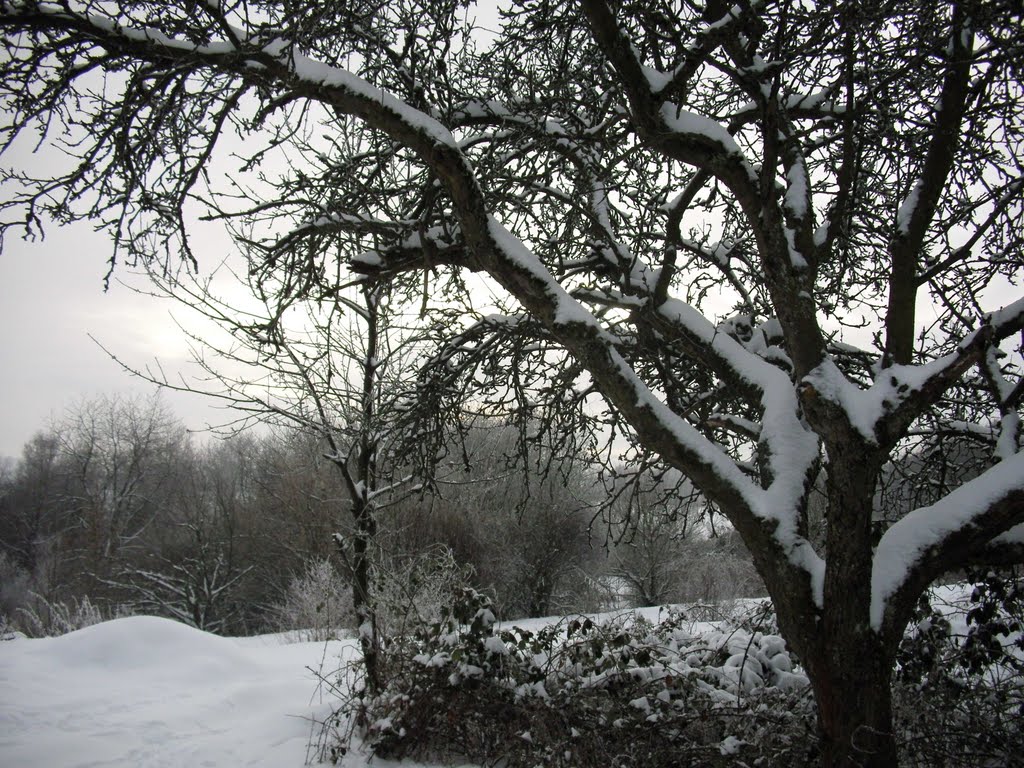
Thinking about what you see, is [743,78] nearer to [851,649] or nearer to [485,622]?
[851,649]

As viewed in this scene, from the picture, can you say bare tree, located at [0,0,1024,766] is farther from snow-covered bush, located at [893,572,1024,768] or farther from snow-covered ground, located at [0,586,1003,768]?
snow-covered ground, located at [0,586,1003,768]

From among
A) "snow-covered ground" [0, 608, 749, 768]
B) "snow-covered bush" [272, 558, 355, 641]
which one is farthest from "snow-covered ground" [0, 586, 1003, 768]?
"snow-covered bush" [272, 558, 355, 641]

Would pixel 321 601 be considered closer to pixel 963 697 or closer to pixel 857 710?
pixel 963 697

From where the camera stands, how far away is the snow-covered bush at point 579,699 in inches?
164

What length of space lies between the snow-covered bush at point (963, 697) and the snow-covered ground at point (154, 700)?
13.5ft

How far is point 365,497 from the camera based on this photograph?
6.62m

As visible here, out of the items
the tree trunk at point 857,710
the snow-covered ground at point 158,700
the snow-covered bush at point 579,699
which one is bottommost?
the snow-covered ground at point 158,700

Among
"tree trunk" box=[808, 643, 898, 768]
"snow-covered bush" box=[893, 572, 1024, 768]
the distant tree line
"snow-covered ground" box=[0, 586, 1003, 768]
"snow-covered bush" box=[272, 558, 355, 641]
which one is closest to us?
"tree trunk" box=[808, 643, 898, 768]

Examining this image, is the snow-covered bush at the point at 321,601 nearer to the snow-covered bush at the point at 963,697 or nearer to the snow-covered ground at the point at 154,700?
the snow-covered ground at the point at 154,700

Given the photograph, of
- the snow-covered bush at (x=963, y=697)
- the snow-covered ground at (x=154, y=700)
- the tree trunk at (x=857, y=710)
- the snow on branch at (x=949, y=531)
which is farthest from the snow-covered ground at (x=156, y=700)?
the snow on branch at (x=949, y=531)

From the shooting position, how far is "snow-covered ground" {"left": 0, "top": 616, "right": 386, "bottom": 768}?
5363 millimetres

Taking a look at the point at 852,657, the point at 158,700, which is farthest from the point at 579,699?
the point at 158,700

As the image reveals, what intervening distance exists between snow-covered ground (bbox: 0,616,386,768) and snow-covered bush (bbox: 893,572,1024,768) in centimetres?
411

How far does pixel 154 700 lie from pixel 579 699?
17.5 feet
